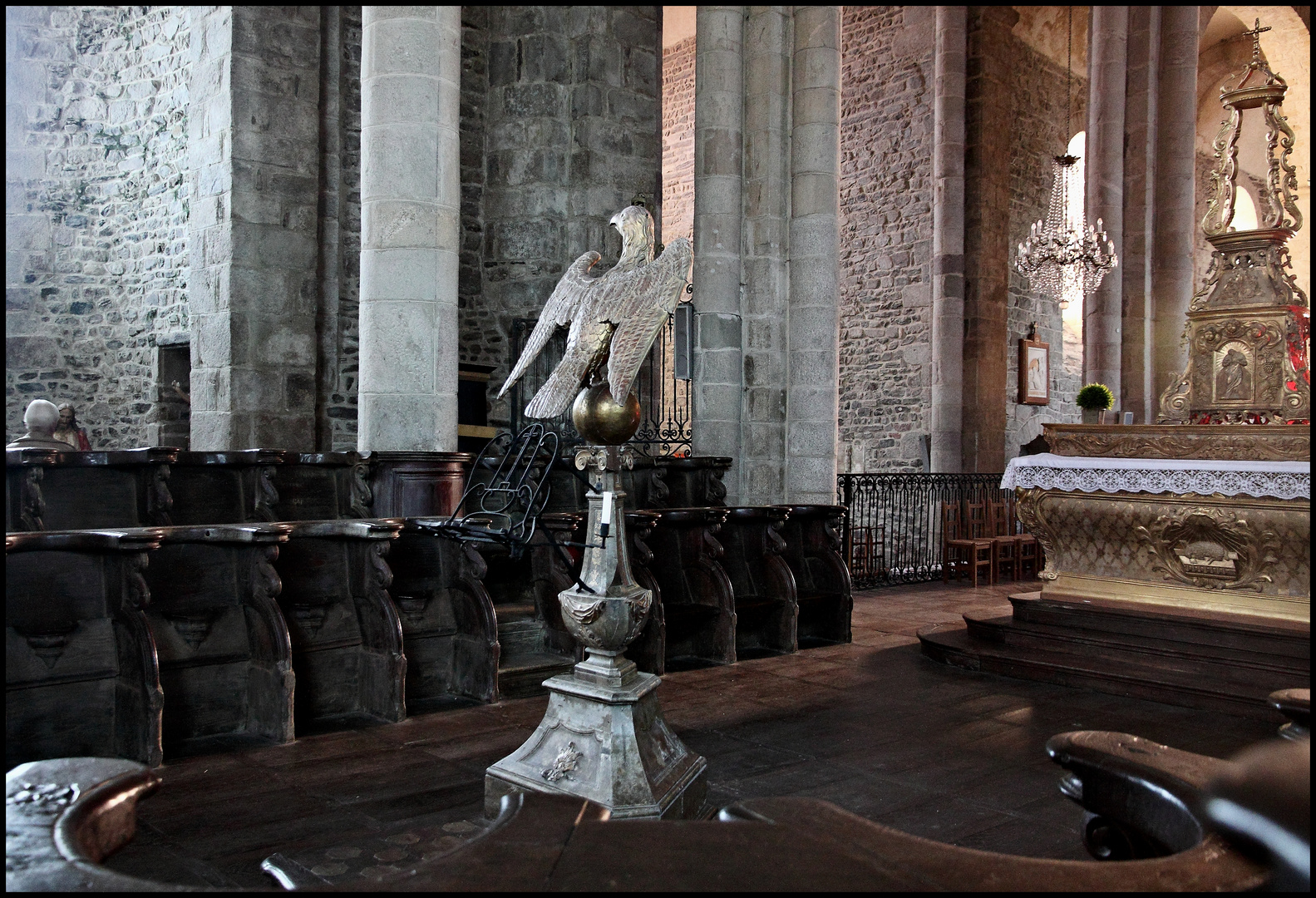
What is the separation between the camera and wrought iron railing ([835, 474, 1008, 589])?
8.45 metres

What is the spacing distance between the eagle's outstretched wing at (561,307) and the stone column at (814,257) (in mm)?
4629

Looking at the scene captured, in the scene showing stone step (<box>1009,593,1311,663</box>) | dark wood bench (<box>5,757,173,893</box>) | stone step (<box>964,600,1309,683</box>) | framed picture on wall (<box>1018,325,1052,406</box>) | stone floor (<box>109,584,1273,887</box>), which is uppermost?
framed picture on wall (<box>1018,325,1052,406</box>)

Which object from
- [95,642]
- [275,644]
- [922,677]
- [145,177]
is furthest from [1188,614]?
[145,177]

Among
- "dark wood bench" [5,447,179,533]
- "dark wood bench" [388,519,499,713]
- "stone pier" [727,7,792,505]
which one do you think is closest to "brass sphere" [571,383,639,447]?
"dark wood bench" [388,519,499,713]

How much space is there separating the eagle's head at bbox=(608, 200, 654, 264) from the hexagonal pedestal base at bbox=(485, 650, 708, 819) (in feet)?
4.12

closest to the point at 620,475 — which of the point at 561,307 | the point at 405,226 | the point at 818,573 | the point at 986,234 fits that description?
the point at 561,307

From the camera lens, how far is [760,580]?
18.7 ft

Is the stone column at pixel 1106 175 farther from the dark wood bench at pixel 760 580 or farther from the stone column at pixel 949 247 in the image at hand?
the dark wood bench at pixel 760 580

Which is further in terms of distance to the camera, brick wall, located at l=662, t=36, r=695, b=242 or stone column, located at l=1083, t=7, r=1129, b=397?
brick wall, located at l=662, t=36, r=695, b=242

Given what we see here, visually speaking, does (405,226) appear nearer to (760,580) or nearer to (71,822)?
(760,580)

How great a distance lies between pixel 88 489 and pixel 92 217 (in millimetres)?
7405

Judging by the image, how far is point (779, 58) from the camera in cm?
771

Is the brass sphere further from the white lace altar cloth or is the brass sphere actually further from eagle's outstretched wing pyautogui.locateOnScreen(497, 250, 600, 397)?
the white lace altar cloth

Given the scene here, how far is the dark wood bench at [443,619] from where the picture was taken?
418 cm
